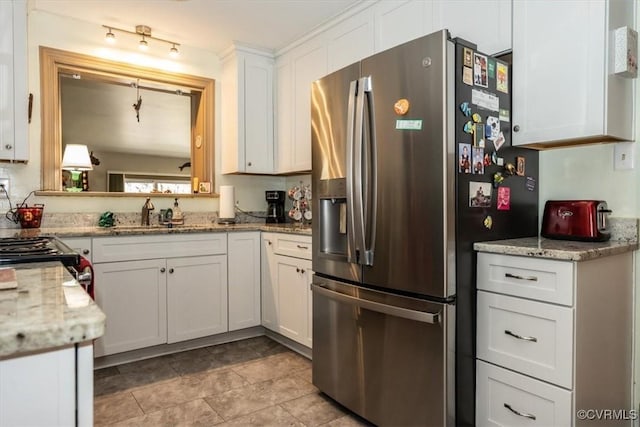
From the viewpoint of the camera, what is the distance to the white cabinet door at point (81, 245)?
2517mm

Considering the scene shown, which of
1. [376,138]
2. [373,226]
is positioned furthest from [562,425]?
[376,138]

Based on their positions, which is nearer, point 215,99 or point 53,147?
point 53,147

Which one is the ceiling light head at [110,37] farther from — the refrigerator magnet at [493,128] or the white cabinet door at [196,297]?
the refrigerator magnet at [493,128]

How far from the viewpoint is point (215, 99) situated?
371 centimetres

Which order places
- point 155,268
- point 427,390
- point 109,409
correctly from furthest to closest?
1. point 155,268
2. point 109,409
3. point 427,390

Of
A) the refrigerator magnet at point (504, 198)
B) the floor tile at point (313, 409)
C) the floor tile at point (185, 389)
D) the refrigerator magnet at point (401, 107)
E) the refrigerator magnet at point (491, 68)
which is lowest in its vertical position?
the floor tile at point (313, 409)

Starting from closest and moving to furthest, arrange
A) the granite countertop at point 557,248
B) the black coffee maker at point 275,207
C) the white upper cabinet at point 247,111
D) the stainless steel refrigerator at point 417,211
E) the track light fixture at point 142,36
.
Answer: the granite countertop at point 557,248 < the stainless steel refrigerator at point 417,211 < the track light fixture at point 142,36 < the white upper cabinet at point 247,111 < the black coffee maker at point 275,207

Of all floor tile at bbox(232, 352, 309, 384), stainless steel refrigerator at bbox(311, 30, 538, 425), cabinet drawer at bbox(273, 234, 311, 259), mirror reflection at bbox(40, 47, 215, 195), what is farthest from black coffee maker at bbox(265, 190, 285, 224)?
stainless steel refrigerator at bbox(311, 30, 538, 425)

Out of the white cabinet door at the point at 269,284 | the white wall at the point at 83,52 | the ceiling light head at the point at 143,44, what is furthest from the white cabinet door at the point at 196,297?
the ceiling light head at the point at 143,44

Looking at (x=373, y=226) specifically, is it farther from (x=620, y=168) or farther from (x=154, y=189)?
(x=154, y=189)

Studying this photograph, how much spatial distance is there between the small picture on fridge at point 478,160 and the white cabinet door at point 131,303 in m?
2.14

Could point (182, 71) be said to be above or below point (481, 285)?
above

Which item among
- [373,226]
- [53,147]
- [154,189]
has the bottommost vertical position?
[373,226]

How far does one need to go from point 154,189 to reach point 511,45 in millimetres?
2799
